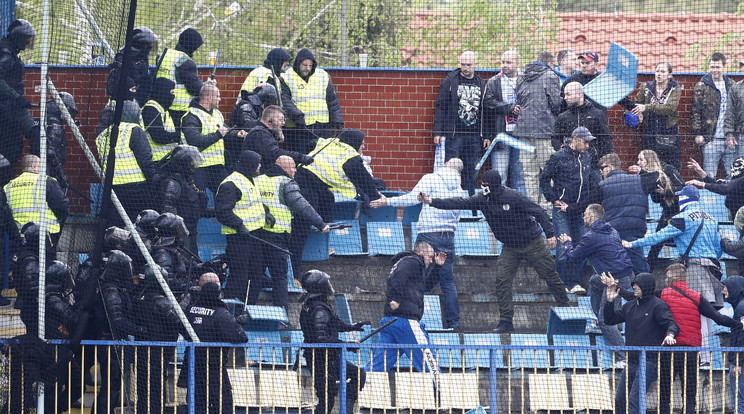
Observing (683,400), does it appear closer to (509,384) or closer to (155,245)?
(509,384)

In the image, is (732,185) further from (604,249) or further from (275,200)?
(275,200)

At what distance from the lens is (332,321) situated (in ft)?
32.0

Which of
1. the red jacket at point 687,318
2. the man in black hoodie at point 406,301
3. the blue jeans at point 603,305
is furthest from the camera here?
the blue jeans at point 603,305

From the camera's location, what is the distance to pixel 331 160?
11680mm

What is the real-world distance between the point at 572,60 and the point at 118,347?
240 inches

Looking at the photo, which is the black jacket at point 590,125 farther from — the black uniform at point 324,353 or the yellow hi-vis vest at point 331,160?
the black uniform at point 324,353

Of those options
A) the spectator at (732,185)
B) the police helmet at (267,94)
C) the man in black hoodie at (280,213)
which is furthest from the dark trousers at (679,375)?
the police helmet at (267,94)

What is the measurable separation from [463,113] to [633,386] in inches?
149

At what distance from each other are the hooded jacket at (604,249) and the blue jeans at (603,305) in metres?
0.11

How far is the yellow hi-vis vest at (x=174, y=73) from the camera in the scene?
1175 centimetres

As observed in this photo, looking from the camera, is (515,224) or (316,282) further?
(515,224)

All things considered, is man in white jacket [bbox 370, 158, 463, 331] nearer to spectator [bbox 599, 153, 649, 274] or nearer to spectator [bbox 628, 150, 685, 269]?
spectator [bbox 599, 153, 649, 274]

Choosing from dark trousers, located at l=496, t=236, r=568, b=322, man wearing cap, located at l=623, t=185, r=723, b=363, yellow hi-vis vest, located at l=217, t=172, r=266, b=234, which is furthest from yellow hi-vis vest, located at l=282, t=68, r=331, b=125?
man wearing cap, located at l=623, t=185, r=723, b=363

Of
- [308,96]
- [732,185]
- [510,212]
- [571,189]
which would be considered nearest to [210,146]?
[308,96]
